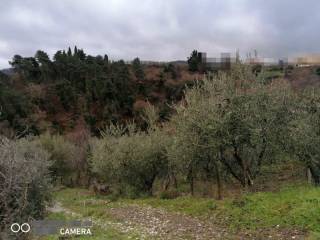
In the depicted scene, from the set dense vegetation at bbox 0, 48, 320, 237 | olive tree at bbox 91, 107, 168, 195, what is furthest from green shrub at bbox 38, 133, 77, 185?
olive tree at bbox 91, 107, 168, 195

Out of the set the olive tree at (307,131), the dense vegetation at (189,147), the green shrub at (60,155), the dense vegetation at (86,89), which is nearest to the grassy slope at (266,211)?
the dense vegetation at (189,147)

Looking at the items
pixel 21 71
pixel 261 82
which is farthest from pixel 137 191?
pixel 21 71

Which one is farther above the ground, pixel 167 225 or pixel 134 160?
pixel 134 160

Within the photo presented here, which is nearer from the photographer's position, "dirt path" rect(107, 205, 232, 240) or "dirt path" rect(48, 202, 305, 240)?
"dirt path" rect(48, 202, 305, 240)

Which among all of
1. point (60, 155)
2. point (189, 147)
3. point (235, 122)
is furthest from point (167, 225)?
point (60, 155)

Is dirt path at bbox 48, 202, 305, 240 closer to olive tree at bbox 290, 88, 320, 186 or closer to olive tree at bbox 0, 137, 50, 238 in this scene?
olive tree at bbox 0, 137, 50, 238

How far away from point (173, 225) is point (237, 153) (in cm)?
541

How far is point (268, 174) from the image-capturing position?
86.4 ft

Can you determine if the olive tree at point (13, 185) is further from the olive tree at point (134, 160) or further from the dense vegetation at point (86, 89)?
the dense vegetation at point (86, 89)

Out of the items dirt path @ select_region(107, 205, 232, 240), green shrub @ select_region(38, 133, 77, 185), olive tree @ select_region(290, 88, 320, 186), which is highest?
olive tree @ select_region(290, 88, 320, 186)

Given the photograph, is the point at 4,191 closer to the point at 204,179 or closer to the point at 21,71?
the point at 204,179

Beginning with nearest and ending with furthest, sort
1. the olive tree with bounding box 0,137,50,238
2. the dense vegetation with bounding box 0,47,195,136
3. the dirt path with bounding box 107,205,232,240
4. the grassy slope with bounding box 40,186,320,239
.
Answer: the olive tree with bounding box 0,137,50,238 → the grassy slope with bounding box 40,186,320,239 → the dirt path with bounding box 107,205,232,240 → the dense vegetation with bounding box 0,47,195,136

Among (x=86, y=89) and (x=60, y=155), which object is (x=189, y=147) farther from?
(x=86, y=89)

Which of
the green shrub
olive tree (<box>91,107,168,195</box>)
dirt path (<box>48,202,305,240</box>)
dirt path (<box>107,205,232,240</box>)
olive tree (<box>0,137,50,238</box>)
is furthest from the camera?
the green shrub
